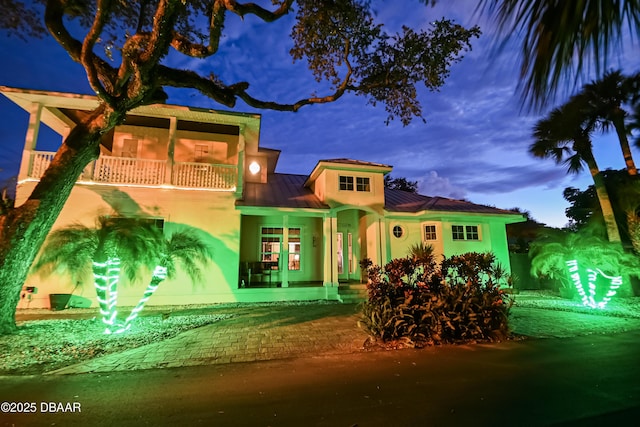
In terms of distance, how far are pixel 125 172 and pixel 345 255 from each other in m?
9.04

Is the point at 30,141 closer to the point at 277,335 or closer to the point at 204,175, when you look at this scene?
the point at 204,175

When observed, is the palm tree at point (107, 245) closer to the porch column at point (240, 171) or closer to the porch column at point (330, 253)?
the porch column at point (240, 171)

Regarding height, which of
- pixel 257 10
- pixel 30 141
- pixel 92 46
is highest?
pixel 257 10

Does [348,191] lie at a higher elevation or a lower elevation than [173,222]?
higher

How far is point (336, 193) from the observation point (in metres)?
11.9

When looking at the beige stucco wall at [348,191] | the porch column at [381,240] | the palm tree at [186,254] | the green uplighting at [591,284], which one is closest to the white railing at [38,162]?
the palm tree at [186,254]

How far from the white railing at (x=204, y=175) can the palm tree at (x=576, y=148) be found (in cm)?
1224

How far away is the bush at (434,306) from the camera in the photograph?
5.76 meters

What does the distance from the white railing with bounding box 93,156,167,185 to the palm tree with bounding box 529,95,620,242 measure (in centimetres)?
1456

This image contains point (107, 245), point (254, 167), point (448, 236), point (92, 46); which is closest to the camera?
point (92, 46)

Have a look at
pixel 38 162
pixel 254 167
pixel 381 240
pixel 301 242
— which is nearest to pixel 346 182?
pixel 381 240

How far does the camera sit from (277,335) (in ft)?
20.4

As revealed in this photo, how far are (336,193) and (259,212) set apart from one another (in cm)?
315

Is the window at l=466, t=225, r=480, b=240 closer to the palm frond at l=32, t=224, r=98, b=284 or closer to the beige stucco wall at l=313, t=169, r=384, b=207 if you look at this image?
the beige stucco wall at l=313, t=169, r=384, b=207
